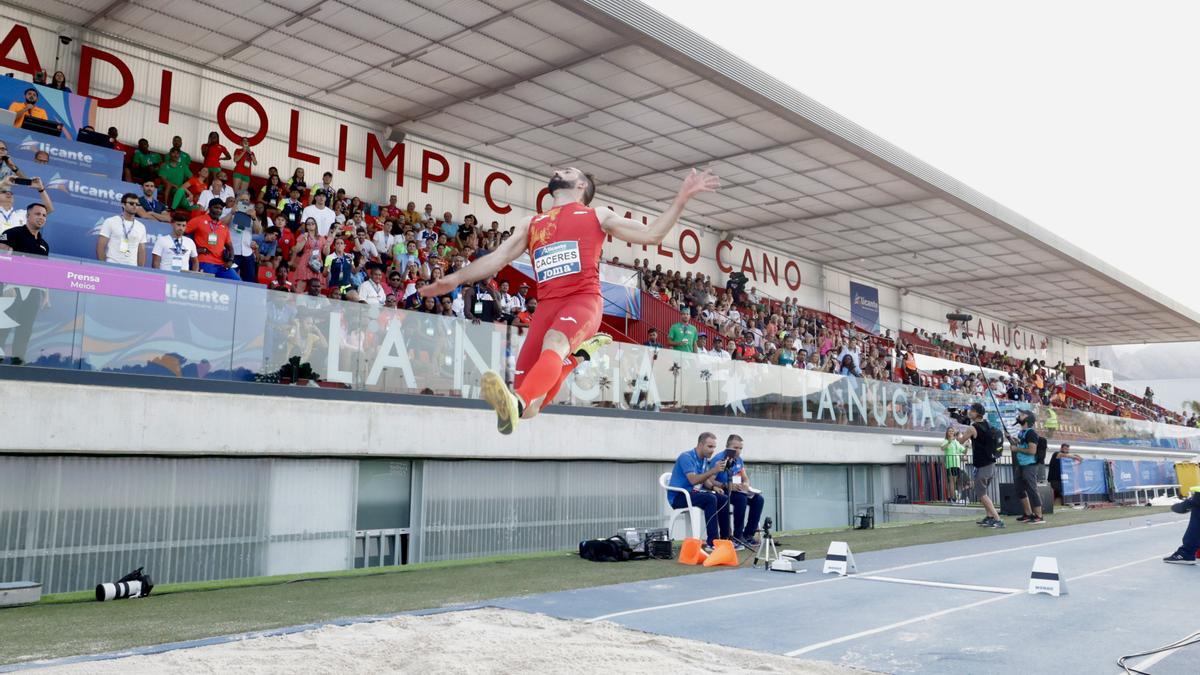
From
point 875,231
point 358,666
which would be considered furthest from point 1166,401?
point 358,666

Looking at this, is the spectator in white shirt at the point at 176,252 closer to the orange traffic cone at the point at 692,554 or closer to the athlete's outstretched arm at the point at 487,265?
the athlete's outstretched arm at the point at 487,265

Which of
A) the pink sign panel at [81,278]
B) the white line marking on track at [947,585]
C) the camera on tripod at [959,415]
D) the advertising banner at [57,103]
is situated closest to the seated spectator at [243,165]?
the advertising banner at [57,103]

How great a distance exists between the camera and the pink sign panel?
8.52 m

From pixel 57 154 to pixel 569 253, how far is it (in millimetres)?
11354

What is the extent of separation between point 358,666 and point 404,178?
18.8m

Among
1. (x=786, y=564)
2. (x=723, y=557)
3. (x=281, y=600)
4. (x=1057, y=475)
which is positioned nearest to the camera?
(x=281, y=600)

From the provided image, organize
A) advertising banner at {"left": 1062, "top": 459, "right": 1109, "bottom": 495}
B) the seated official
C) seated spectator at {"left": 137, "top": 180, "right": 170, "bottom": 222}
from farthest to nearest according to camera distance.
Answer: advertising banner at {"left": 1062, "top": 459, "right": 1109, "bottom": 495}, seated spectator at {"left": 137, "top": 180, "right": 170, "bottom": 222}, the seated official

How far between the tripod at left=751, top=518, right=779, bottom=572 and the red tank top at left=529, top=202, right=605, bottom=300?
5.52 m

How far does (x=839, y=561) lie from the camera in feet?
31.9

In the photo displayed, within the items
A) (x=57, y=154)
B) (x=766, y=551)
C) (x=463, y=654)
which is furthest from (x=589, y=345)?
(x=57, y=154)

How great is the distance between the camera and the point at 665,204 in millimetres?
28250

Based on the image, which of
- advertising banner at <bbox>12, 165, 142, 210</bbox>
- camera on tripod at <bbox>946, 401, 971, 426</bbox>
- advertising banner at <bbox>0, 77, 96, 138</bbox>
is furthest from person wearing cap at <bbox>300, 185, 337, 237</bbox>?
camera on tripod at <bbox>946, 401, 971, 426</bbox>

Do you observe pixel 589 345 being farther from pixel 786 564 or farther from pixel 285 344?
pixel 285 344

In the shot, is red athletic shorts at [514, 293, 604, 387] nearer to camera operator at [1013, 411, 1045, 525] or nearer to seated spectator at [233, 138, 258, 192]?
camera operator at [1013, 411, 1045, 525]
